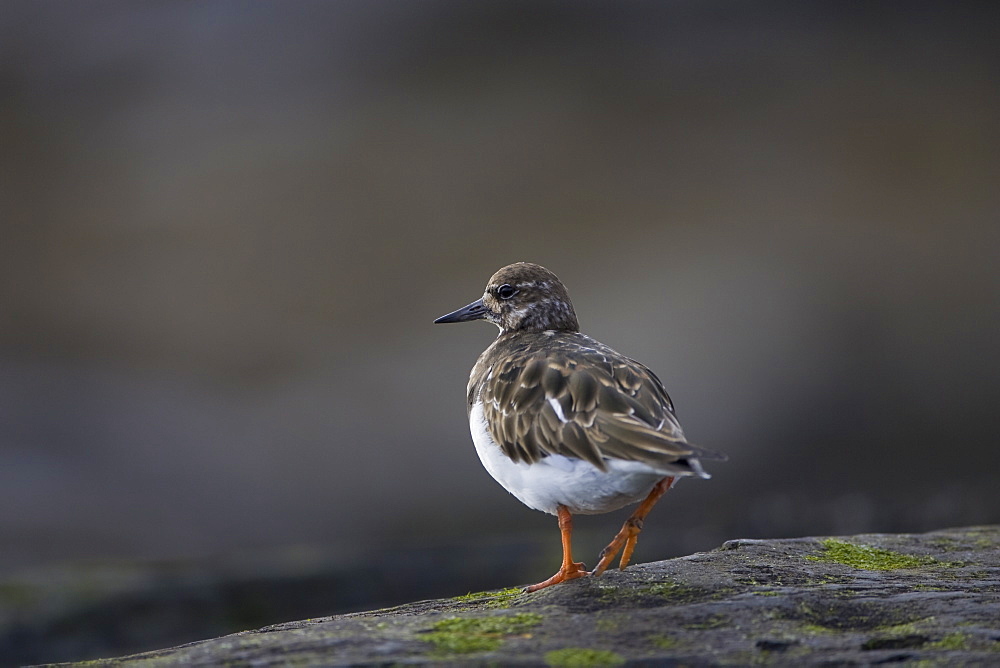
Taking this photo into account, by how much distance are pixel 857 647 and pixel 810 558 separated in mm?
1654

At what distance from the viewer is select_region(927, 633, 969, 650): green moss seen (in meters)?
3.50

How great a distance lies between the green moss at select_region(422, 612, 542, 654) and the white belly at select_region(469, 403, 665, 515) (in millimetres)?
690

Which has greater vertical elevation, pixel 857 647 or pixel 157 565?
pixel 157 565

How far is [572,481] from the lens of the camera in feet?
14.7

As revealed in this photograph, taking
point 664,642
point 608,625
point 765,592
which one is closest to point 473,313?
point 765,592

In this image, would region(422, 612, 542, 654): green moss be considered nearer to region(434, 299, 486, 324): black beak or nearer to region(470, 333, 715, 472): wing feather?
region(470, 333, 715, 472): wing feather

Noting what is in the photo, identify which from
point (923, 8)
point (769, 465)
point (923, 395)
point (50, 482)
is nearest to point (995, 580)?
point (769, 465)

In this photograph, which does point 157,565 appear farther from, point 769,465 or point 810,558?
point 769,465

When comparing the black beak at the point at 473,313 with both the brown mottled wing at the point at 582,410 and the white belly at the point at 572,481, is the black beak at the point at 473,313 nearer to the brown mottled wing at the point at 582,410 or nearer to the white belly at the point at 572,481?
the brown mottled wing at the point at 582,410

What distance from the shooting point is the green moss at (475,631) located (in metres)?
3.56

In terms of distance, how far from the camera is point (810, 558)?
5145 mm

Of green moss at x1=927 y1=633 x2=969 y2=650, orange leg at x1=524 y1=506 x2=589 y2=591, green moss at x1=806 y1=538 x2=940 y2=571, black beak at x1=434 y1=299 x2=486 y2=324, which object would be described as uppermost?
black beak at x1=434 y1=299 x2=486 y2=324

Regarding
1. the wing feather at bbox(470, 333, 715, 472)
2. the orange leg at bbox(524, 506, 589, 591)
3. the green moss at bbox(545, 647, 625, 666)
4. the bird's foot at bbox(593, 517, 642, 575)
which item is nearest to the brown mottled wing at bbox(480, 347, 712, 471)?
the wing feather at bbox(470, 333, 715, 472)

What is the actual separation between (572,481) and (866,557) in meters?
1.90
